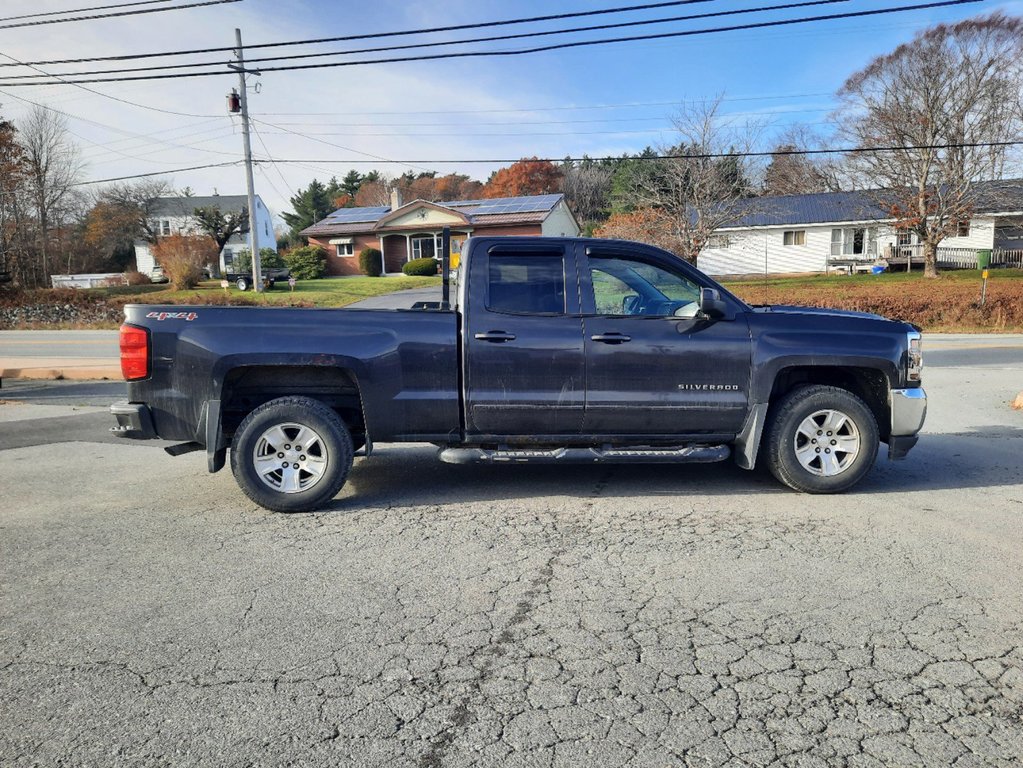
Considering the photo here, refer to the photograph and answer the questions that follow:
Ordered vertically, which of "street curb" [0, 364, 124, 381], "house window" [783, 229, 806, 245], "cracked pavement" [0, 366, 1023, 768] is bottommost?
"cracked pavement" [0, 366, 1023, 768]

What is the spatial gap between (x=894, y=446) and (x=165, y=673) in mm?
5260

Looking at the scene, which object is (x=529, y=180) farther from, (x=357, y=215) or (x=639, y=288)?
(x=639, y=288)

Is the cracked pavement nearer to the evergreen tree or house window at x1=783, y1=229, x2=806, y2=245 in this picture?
Result: house window at x1=783, y1=229, x2=806, y2=245

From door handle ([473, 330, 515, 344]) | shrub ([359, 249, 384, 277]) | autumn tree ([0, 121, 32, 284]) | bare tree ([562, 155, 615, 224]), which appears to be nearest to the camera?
door handle ([473, 330, 515, 344])

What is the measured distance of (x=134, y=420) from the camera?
5.52 m

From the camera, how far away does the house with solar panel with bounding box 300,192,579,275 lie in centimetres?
4775

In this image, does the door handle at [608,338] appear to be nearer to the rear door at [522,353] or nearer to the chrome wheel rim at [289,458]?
the rear door at [522,353]

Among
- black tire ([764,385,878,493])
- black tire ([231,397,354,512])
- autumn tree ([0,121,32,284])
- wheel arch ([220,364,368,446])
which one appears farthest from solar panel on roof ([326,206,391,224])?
black tire ([764,385,878,493])

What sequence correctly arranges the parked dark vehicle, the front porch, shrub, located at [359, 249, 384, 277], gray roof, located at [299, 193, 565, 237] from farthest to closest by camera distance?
1. the front porch
2. shrub, located at [359, 249, 384, 277]
3. gray roof, located at [299, 193, 565, 237]
4. the parked dark vehicle

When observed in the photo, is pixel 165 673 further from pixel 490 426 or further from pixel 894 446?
pixel 894 446

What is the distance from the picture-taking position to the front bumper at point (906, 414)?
5.77 meters

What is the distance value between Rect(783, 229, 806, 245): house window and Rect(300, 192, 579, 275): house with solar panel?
14582mm

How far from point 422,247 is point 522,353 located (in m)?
46.0

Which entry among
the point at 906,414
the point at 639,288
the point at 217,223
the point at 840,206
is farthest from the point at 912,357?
the point at 217,223
